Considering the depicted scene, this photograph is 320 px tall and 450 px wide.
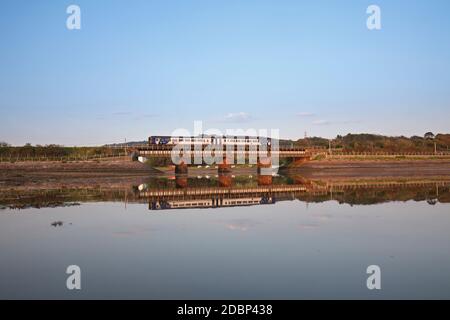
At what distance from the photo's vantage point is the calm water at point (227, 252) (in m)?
10.6

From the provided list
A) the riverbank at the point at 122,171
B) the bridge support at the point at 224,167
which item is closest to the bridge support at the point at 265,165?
the riverbank at the point at 122,171

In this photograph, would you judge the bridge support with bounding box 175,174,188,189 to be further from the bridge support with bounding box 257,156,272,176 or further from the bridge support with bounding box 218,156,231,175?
the bridge support with bounding box 257,156,272,176

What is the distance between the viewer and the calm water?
10570mm

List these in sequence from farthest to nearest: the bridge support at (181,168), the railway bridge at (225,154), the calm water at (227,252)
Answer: the bridge support at (181,168) → the railway bridge at (225,154) → the calm water at (227,252)

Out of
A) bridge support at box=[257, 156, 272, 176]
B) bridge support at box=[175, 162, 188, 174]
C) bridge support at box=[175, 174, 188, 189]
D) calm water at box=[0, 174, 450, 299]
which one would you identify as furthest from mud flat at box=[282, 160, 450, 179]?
calm water at box=[0, 174, 450, 299]

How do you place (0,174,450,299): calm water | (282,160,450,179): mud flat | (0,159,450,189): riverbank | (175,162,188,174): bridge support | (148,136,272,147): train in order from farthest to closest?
(282,160,450,179): mud flat
(148,136,272,147): train
(175,162,188,174): bridge support
(0,159,450,189): riverbank
(0,174,450,299): calm water

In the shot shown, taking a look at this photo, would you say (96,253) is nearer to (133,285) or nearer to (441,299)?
(133,285)

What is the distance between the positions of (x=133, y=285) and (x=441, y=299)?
5.98 m

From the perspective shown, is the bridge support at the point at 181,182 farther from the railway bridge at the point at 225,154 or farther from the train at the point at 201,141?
the train at the point at 201,141

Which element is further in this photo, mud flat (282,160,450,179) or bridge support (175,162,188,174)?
mud flat (282,160,450,179)

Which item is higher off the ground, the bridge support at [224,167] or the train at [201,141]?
the train at [201,141]

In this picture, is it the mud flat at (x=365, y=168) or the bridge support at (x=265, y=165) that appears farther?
the mud flat at (x=365, y=168)

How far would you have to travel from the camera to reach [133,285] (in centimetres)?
1081

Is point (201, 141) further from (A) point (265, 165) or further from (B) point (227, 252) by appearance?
(B) point (227, 252)
